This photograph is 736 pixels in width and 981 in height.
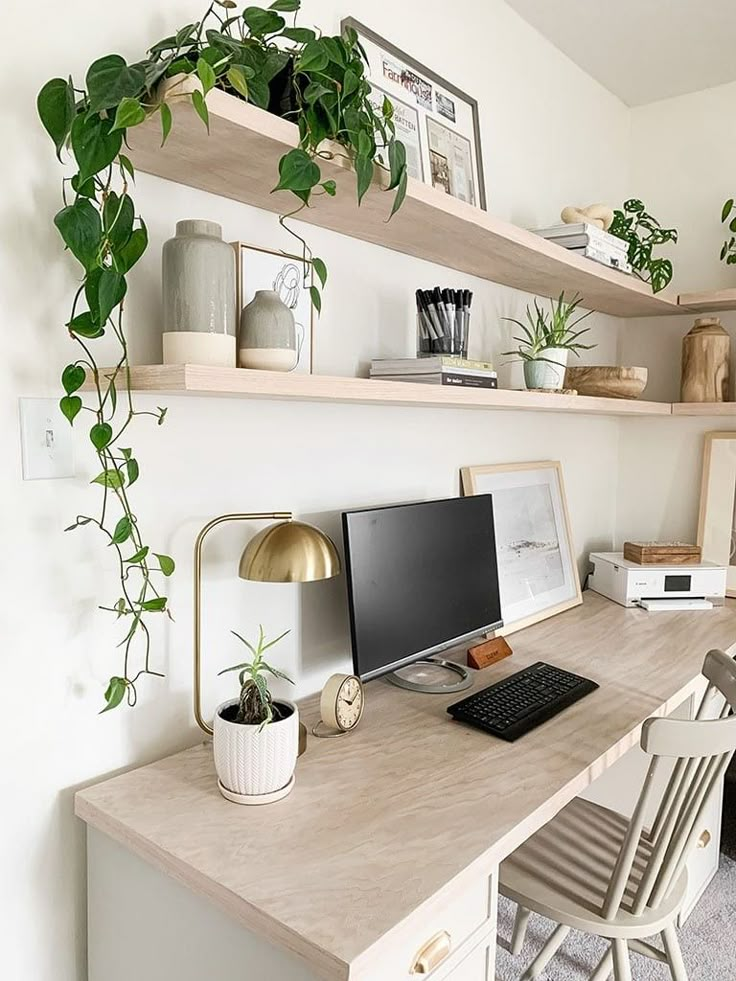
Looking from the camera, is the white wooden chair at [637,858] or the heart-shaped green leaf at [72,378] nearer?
the heart-shaped green leaf at [72,378]

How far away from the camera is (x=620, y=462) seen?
3057 mm

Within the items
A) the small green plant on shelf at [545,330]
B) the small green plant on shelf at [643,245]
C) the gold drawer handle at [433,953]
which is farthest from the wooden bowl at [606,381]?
the gold drawer handle at [433,953]

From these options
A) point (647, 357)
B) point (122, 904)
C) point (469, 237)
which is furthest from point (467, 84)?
point (122, 904)

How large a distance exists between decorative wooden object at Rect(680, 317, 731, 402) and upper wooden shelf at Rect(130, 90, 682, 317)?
1.32ft

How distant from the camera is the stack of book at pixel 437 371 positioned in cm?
160

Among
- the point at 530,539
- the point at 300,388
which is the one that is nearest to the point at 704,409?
the point at 530,539

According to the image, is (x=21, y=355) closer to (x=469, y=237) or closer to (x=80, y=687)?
(x=80, y=687)

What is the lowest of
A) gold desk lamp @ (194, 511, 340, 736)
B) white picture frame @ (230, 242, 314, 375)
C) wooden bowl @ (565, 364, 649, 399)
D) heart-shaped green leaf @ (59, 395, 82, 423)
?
gold desk lamp @ (194, 511, 340, 736)

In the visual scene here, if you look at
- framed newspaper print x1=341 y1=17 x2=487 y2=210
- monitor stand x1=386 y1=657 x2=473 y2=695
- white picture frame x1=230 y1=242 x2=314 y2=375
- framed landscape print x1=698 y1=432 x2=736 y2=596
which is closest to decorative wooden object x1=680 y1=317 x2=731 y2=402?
framed landscape print x1=698 y1=432 x2=736 y2=596

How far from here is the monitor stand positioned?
68.9 inches

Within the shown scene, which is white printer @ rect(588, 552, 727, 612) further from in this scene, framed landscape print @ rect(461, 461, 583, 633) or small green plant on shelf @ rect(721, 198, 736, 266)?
small green plant on shelf @ rect(721, 198, 736, 266)

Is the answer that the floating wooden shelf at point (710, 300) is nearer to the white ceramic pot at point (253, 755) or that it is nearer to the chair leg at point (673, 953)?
the chair leg at point (673, 953)

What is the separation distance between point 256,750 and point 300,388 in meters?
0.57

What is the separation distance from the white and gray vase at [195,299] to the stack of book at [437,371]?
50 centimetres
